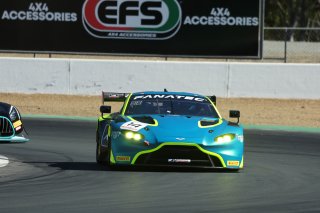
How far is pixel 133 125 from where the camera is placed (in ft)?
44.8

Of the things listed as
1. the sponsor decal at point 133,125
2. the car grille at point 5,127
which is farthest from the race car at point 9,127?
the sponsor decal at point 133,125

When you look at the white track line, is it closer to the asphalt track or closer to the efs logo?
the asphalt track

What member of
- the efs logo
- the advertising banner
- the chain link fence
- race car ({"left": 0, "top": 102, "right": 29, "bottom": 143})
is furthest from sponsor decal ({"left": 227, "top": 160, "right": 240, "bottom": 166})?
the chain link fence

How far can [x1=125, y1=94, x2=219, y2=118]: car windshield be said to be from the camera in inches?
578

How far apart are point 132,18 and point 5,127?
15.4 m

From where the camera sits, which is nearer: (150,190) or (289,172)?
(150,190)

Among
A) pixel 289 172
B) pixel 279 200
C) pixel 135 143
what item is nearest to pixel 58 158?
pixel 135 143

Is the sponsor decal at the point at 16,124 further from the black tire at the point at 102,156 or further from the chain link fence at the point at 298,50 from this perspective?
the chain link fence at the point at 298,50

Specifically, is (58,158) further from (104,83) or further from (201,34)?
(201,34)

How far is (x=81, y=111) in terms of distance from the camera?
25609 mm

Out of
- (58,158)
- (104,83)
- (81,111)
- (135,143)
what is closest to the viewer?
(135,143)

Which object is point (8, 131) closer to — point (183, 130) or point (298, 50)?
point (183, 130)

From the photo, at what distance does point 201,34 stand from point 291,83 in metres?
4.07

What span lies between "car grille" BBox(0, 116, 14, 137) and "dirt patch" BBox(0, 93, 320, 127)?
922cm
